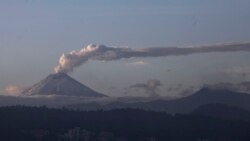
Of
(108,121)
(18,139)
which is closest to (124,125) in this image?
(108,121)

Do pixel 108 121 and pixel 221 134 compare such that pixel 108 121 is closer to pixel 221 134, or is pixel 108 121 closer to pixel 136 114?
pixel 136 114

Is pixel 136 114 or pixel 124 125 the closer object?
pixel 124 125

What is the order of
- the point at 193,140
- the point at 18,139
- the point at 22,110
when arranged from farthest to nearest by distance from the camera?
the point at 22,110, the point at 193,140, the point at 18,139

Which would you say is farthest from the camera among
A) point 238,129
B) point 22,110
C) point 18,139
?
point 22,110

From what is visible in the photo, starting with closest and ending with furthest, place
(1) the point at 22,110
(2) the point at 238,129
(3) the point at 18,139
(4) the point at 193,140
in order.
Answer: (3) the point at 18,139
(4) the point at 193,140
(2) the point at 238,129
(1) the point at 22,110

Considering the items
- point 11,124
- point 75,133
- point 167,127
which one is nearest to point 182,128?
point 167,127

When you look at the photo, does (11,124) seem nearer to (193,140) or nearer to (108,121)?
(108,121)
